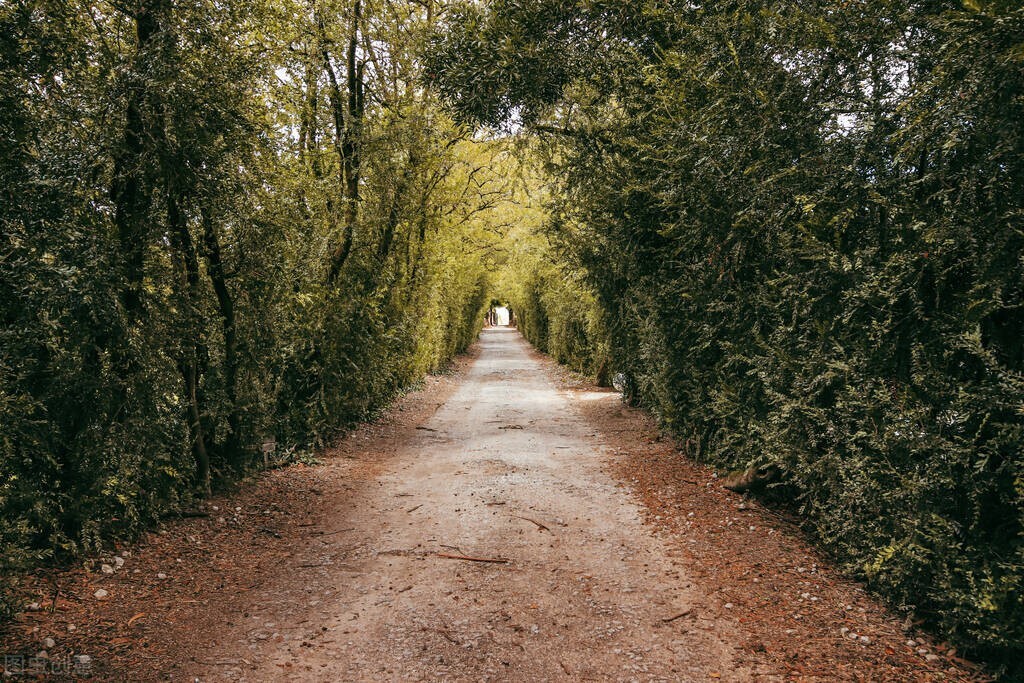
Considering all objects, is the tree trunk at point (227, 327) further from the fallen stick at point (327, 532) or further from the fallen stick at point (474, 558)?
the fallen stick at point (474, 558)

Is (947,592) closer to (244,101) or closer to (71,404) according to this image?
(71,404)

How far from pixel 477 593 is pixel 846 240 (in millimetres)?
3768

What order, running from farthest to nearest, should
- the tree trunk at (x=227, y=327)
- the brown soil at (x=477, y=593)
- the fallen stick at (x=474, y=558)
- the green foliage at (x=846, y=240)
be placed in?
the tree trunk at (x=227, y=327)
the fallen stick at (x=474, y=558)
the brown soil at (x=477, y=593)
the green foliage at (x=846, y=240)

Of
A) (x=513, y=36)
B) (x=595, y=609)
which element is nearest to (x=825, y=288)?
(x=595, y=609)

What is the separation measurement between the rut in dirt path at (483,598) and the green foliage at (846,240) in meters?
1.37

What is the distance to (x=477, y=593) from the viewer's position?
4.38m

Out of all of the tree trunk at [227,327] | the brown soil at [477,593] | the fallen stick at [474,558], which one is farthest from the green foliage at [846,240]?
the tree trunk at [227,327]

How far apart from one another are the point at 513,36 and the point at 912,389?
581 cm

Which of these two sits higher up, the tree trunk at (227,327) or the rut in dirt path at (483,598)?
the tree trunk at (227,327)

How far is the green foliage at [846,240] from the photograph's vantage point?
3184 millimetres

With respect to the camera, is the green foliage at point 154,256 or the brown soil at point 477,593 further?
the green foliage at point 154,256

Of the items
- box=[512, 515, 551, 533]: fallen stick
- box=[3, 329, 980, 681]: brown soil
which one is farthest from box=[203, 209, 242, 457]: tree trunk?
box=[512, 515, 551, 533]: fallen stick

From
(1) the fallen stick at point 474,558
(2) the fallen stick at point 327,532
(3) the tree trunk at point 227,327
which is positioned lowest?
(1) the fallen stick at point 474,558

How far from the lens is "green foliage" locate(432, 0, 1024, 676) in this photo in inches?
125
